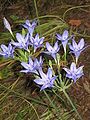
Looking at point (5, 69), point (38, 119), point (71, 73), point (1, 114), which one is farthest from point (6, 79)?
point (71, 73)

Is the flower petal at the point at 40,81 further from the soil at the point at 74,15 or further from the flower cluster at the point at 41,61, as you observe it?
the soil at the point at 74,15

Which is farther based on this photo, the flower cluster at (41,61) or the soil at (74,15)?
the soil at (74,15)

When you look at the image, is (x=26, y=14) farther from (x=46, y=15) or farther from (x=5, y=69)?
(x=5, y=69)

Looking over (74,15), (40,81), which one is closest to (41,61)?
(40,81)

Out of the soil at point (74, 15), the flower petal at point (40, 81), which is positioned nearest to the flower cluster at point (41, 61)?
the flower petal at point (40, 81)

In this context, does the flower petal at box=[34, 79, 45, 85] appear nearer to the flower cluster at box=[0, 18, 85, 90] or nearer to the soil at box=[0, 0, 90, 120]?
the flower cluster at box=[0, 18, 85, 90]

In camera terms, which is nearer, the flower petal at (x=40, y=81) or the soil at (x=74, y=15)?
the flower petal at (x=40, y=81)

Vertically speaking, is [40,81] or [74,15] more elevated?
[74,15]

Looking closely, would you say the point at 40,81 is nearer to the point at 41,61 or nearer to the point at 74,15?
the point at 41,61

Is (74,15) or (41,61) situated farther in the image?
(74,15)
